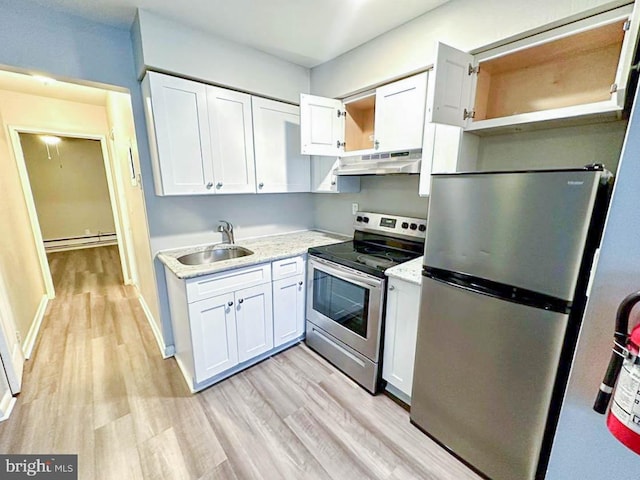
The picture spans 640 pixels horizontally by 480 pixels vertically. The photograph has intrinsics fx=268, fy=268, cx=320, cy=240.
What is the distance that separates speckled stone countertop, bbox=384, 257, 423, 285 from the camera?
156cm

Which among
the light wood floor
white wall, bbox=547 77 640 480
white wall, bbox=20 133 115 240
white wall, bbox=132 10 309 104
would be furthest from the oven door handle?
white wall, bbox=20 133 115 240

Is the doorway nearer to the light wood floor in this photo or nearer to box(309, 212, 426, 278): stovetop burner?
the light wood floor

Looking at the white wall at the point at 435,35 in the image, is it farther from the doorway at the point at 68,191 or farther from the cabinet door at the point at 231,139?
the doorway at the point at 68,191

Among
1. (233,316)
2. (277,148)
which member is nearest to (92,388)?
(233,316)

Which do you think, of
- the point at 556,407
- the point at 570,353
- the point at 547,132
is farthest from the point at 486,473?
the point at 547,132

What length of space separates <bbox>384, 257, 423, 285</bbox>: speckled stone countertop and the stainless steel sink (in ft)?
3.78

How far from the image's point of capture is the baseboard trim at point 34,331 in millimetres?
2291

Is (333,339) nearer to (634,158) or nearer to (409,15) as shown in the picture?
(634,158)

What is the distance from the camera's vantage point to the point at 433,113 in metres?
1.39

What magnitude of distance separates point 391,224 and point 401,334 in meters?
0.91

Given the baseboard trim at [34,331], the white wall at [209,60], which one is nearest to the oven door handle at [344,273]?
the white wall at [209,60]

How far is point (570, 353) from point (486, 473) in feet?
2.59

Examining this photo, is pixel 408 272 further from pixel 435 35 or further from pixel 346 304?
pixel 435 35

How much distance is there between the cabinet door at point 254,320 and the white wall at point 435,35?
5.97ft
